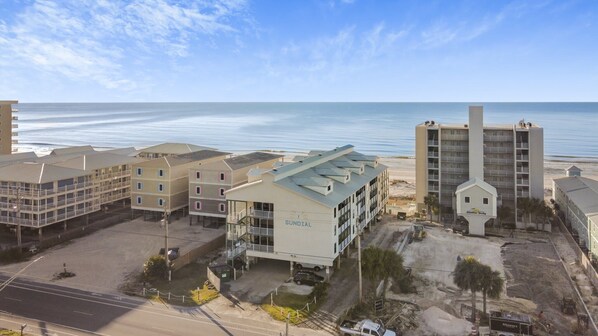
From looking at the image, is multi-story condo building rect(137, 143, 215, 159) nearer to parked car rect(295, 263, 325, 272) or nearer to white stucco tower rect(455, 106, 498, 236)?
parked car rect(295, 263, 325, 272)

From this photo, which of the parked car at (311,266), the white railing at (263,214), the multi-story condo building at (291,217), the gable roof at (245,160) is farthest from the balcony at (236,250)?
the gable roof at (245,160)

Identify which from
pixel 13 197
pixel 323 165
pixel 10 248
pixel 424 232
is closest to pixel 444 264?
pixel 424 232

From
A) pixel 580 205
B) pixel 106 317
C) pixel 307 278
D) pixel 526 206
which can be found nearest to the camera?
pixel 106 317

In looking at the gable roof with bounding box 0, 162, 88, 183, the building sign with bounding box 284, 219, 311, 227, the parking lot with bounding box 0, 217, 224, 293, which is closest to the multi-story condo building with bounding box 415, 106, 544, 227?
the building sign with bounding box 284, 219, 311, 227

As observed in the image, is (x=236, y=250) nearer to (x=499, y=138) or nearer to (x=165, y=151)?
(x=499, y=138)

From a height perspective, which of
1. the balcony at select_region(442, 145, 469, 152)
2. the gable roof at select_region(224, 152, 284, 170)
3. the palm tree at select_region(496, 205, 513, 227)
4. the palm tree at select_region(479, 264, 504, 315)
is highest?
the balcony at select_region(442, 145, 469, 152)

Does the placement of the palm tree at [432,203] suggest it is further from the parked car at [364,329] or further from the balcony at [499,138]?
the parked car at [364,329]

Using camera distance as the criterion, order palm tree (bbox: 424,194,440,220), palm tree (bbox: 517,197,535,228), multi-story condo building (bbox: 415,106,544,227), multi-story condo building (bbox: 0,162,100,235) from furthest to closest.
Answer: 1. palm tree (bbox: 424,194,440,220)
2. multi-story condo building (bbox: 415,106,544,227)
3. palm tree (bbox: 517,197,535,228)
4. multi-story condo building (bbox: 0,162,100,235)

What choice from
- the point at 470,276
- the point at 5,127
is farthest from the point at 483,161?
the point at 5,127
